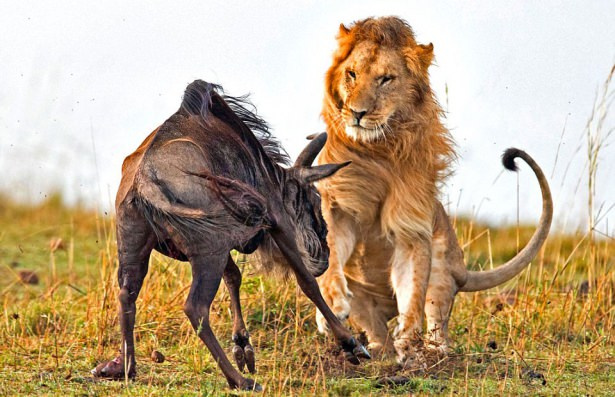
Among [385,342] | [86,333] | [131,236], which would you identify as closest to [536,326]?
[385,342]

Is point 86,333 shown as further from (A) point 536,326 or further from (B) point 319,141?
(A) point 536,326

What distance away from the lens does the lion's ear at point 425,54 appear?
630cm

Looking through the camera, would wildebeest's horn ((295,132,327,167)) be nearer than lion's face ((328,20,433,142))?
Yes

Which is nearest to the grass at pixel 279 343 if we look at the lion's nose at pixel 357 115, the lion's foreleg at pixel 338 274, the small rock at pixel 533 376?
the small rock at pixel 533 376

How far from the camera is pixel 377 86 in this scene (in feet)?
20.2

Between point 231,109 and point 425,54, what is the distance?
173 cm

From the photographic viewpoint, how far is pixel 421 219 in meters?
6.26

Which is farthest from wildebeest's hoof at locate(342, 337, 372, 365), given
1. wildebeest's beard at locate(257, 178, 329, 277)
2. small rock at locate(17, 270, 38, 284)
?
small rock at locate(17, 270, 38, 284)

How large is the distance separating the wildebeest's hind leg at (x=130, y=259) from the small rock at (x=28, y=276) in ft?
13.2

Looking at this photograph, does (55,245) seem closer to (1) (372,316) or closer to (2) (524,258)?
(1) (372,316)

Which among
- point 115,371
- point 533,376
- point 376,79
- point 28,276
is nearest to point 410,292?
point 533,376

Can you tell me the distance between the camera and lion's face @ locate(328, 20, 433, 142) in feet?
20.0

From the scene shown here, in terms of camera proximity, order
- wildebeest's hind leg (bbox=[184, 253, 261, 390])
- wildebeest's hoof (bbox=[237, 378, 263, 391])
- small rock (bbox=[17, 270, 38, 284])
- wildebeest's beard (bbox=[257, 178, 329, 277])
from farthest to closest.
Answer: small rock (bbox=[17, 270, 38, 284]) → wildebeest's beard (bbox=[257, 178, 329, 277]) → wildebeest's hoof (bbox=[237, 378, 263, 391]) → wildebeest's hind leg (bbox=[184, 253, 261, 390])

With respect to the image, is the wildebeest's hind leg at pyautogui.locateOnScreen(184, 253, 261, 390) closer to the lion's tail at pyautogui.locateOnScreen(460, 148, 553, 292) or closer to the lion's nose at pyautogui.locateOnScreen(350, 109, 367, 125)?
the lion's nose at pyautogui.locateOnScreen(350, 109, 367, 125)
